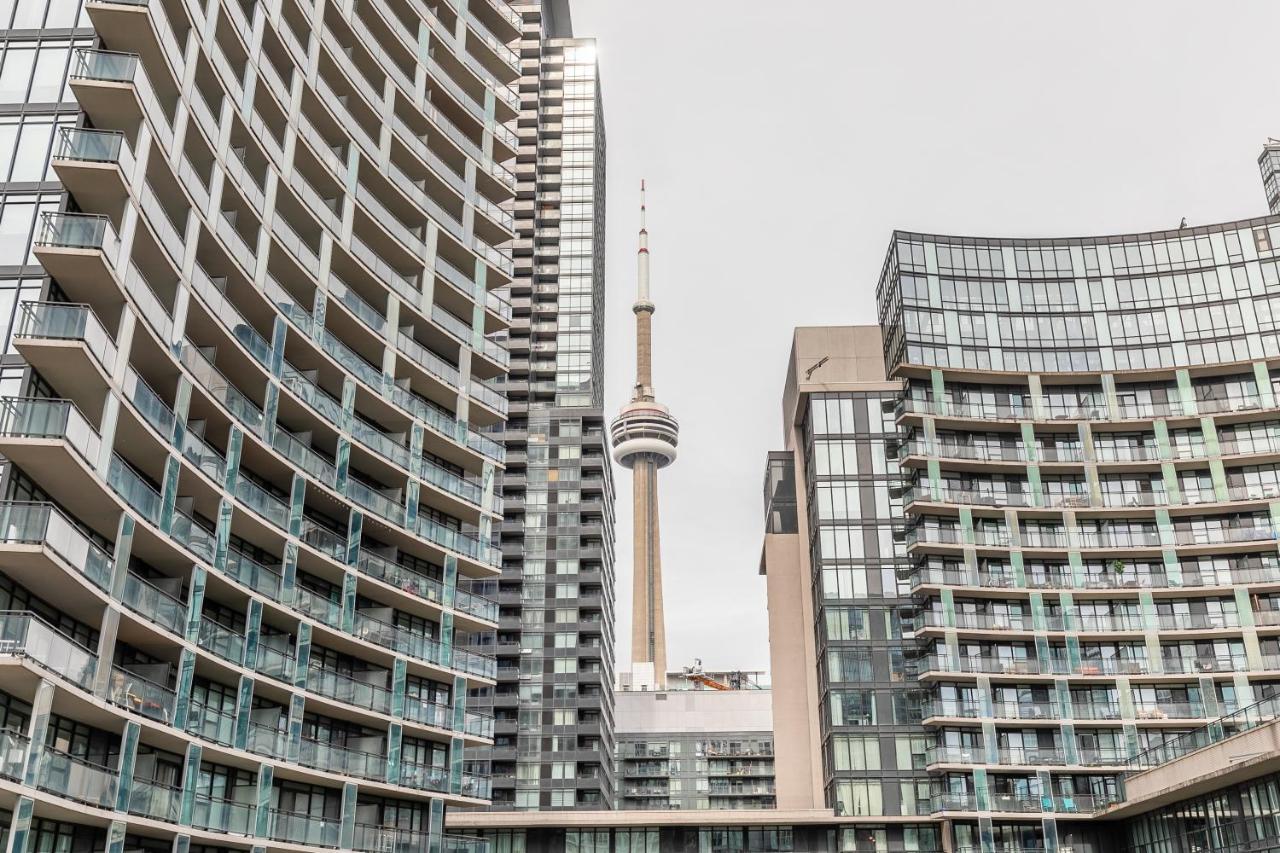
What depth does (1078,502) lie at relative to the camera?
236ft

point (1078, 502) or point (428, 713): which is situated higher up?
point (1078, 502)

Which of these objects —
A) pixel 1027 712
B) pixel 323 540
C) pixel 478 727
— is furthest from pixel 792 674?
pixel 323 540

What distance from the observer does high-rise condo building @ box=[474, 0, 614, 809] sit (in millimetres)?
102000

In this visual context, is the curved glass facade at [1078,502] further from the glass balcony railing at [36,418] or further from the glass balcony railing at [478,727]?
the glass balcony railing at [36,418]

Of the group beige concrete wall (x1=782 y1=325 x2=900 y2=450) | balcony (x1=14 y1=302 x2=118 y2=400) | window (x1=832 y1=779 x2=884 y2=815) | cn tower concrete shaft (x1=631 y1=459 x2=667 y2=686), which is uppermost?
cn tower concrete shaft (x1=631 y1=459 x2=667 y2=686)

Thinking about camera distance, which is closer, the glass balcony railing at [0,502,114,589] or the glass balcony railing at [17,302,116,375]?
the glass balcony railing at [0,502,114,589]

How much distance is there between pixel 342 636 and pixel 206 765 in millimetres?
7601

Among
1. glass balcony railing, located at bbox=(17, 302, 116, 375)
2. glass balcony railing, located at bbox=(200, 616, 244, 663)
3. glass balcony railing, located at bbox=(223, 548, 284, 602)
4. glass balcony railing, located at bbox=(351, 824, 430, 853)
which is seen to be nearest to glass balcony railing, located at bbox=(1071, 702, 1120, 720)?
glass balcony railing, located at bbox=(351, 824, 430, 853)

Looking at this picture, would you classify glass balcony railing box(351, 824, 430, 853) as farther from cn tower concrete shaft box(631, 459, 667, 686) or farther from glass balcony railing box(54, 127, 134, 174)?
cn tower concrete shaft box(631, 459, 667, 686)

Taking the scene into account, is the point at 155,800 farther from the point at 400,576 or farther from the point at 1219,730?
the point at 1219,730

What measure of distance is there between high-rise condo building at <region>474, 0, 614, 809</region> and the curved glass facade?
42005 millimetres

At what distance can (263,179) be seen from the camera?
141 ft

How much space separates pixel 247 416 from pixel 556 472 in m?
73.8

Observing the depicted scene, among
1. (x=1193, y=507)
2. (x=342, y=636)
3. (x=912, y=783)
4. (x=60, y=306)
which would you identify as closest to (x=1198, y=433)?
(x=1193, y=507)
